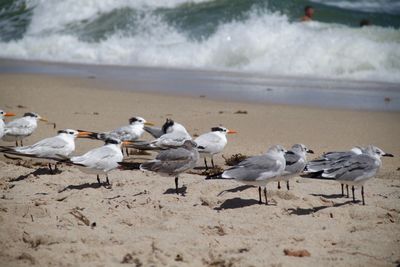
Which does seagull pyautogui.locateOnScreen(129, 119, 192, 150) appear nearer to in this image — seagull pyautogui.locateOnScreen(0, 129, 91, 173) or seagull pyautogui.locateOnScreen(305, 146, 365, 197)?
seagull pyautogui.locateOnScreen(0, 129, 91, 173)

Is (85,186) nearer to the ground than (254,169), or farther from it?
nearer to the ground

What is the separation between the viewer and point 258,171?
231 inches

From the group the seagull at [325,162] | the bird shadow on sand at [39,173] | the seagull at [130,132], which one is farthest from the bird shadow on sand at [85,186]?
the seagull at [325,162]

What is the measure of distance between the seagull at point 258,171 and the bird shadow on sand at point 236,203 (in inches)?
4.0

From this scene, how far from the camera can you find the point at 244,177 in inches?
231

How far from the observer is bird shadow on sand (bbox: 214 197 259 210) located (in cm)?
577

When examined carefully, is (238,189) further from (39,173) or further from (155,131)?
(155,131)

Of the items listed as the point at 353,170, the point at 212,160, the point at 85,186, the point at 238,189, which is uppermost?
the point at 353,170

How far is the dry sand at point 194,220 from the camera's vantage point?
450cm

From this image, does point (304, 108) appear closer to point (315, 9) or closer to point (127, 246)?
point (127, 246)

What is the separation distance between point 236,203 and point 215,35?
14.6 m

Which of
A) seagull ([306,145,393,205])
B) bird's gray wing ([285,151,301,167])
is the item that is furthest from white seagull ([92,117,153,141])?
seagull ([306,145,393,205])

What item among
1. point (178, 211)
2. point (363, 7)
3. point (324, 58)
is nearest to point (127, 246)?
point (178, 211)

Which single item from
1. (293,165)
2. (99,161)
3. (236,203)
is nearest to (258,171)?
(236,203)
